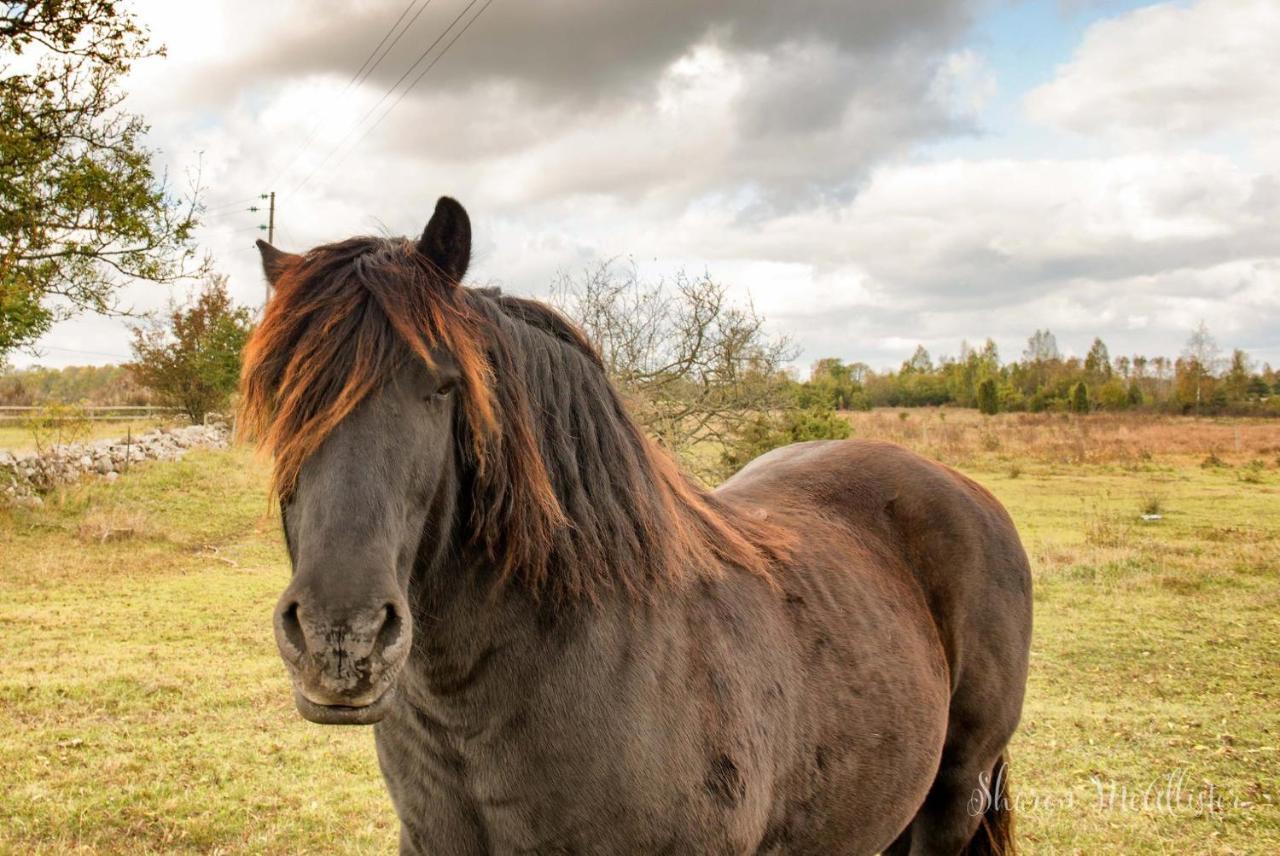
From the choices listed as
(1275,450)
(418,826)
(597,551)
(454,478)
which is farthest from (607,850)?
(1275,450)

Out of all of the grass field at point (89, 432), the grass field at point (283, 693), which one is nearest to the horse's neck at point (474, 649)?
the grass field at point (283, 693)

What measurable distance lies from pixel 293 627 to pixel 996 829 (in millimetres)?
3389

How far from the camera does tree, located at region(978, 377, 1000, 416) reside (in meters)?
55.9

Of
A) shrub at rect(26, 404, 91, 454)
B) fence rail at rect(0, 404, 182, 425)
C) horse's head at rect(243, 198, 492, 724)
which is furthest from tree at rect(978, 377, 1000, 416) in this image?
horse's head at rect(243, 198, 492, 724)

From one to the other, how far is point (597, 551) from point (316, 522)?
725 mm

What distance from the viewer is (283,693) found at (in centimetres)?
790

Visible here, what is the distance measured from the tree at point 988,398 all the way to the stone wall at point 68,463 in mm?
47985

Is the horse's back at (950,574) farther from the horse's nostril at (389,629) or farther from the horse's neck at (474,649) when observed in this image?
the horse's nostril at (389,629)

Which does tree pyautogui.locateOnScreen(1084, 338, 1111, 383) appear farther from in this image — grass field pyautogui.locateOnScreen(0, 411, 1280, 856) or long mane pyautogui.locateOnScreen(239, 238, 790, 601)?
long mane pyautogui.locateOnScreen(239, 238, 790, 601)

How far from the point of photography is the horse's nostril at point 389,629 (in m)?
1.55

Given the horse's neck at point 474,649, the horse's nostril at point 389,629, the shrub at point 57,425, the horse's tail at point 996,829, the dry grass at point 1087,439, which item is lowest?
the horse's tail at point 996,829

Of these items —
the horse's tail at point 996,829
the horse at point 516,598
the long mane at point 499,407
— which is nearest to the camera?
the horse at point 516,598

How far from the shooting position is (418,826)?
2143 millimetres

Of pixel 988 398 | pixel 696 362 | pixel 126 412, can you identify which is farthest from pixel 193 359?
pixel 988 398
